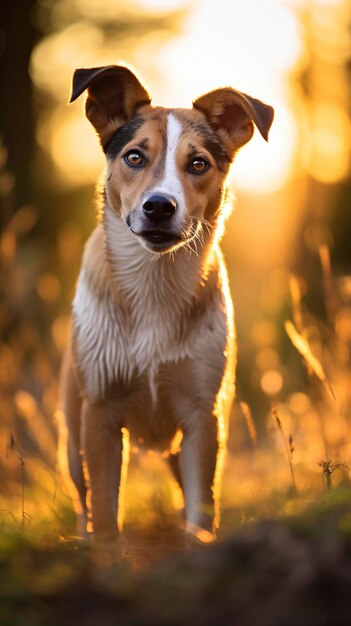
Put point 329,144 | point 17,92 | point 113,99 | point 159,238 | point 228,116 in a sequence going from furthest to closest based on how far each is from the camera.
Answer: point 329,144
point 17,92
point 228,116
point 113,99
point 159,238

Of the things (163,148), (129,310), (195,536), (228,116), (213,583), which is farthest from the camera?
(228,116)

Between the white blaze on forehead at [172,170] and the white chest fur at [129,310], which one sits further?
the white chest fur at [129,310]

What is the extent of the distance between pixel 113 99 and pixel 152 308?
3.88ft

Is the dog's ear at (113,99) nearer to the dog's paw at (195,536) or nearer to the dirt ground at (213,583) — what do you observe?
the dog's paw at (195,536)

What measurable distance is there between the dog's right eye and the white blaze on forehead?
142mm

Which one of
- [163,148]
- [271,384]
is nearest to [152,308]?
[163,148]

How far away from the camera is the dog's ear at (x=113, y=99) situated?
4.54 meters

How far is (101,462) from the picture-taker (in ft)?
14.2

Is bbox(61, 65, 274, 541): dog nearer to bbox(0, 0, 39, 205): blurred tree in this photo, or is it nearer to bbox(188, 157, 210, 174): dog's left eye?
bbox(188, 157, 210, 174): dog's left eye

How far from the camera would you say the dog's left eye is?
14.2ft

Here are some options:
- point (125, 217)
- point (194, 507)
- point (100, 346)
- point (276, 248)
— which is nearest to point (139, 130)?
point (125, 217)

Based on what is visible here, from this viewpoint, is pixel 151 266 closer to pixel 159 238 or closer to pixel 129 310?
pixel 129 310

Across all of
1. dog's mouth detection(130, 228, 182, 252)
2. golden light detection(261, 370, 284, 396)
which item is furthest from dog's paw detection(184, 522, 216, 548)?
dog's mouth detection(130, 228, 182, 252)

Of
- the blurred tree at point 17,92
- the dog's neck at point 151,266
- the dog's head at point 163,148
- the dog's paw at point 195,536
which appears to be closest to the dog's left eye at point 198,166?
the dog's head at point 163,148
